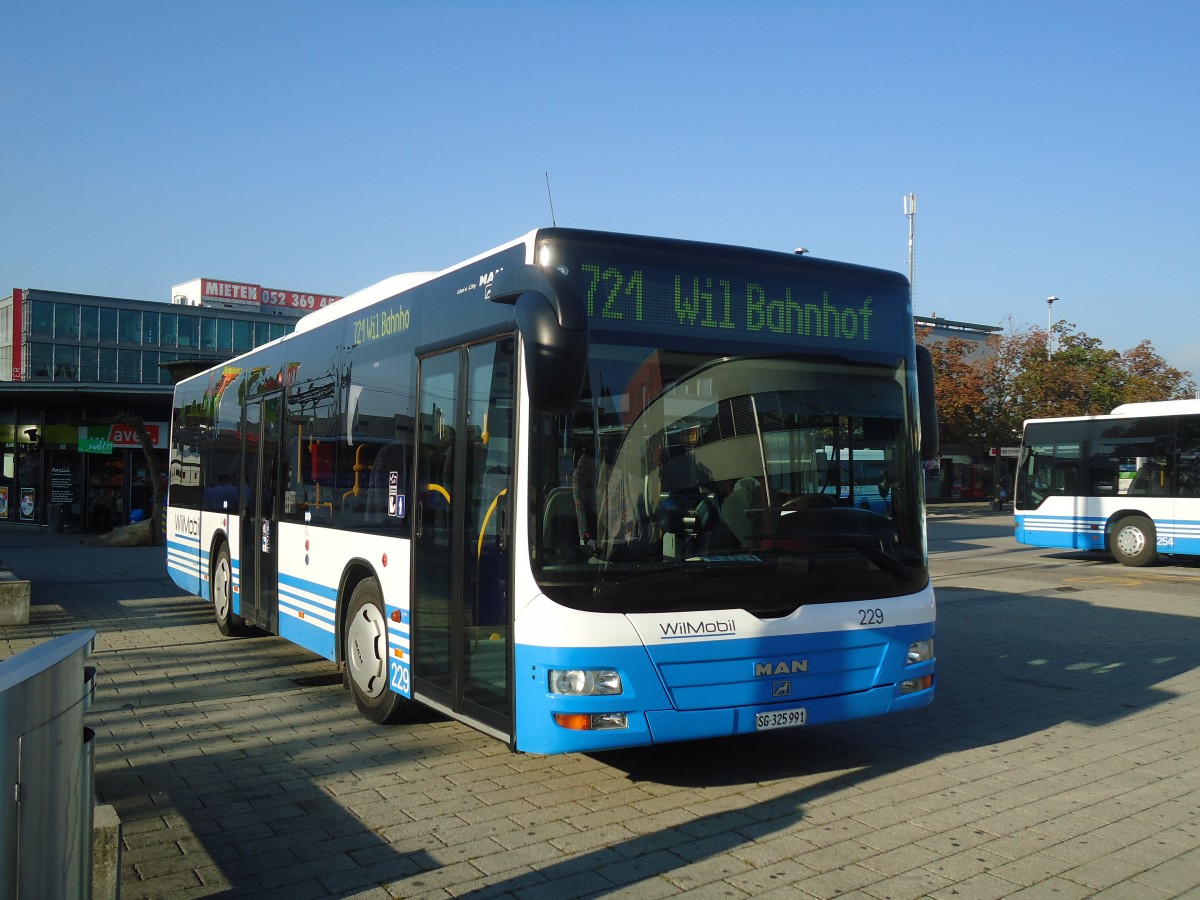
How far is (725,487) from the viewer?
223 inches

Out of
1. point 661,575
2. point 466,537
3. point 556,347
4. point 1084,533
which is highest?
point 556,347

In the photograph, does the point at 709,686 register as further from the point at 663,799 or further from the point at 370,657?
the point at 370,657

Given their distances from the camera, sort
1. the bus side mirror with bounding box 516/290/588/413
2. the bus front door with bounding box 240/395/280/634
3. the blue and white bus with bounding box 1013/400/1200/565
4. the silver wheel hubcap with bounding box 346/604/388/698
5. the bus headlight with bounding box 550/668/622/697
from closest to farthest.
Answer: the bus side mirror with bounding box 516/290/588/413 → the bus headlight with bounding box 550/668/622/697 → the silver wheel hubcap with bounding box 346/604/388/698 → the bus front door with bounding box 240/395/280/634 → the blue and white bus with bounding box 1013/400/1200/565

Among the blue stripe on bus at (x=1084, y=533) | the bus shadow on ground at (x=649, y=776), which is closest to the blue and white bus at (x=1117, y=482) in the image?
the blue stripe on bus at (x=1084, y=533)

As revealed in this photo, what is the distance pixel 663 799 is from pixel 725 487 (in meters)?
1.74

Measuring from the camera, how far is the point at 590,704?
5363 mm

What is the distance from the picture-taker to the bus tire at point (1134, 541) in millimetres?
21234

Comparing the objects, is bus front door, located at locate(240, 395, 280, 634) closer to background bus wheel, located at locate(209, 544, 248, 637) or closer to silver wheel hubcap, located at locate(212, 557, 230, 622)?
background bus wheel, located at locate(209, 544, 248, 637)

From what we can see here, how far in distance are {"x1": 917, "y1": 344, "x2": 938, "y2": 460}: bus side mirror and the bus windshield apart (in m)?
0.22

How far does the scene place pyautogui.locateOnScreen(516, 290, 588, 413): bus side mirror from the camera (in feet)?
16.5

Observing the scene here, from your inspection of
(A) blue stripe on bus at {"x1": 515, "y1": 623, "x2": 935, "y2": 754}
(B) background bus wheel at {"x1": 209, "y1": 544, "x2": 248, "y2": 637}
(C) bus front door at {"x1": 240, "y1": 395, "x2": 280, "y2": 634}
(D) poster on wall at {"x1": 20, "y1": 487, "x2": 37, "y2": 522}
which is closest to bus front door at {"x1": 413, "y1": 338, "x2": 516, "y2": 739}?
(A) blue stripe on bus at {"x1": 515, "y1": 623, "x2": 935, "y2": 754}

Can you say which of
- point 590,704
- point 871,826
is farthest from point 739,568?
point 871,826

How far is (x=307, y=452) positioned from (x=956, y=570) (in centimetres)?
1494

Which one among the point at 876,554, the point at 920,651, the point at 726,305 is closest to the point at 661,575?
the point at 876,554
